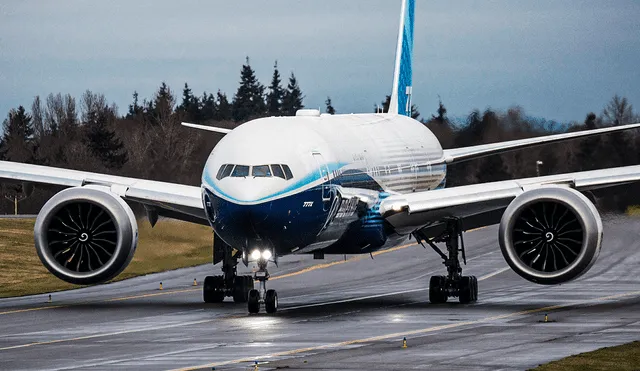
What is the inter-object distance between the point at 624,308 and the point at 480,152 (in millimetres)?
9238

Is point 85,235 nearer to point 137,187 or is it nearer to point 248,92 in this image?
point 137,187

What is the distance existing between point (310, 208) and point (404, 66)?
20.6 metres

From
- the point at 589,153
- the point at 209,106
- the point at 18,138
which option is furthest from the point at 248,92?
the point at 589,153

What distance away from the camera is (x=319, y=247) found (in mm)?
33906

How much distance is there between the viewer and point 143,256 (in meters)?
49.2

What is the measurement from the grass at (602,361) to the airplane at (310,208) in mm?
7381

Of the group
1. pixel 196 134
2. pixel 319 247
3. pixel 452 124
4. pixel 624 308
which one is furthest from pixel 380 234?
pixel 196 134

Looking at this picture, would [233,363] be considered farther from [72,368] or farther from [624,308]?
[624,308]

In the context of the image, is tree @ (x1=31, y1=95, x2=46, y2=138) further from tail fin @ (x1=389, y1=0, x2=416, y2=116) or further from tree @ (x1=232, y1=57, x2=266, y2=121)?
tail fin @ (x1=389, y1=0, x2=416, y2=116)

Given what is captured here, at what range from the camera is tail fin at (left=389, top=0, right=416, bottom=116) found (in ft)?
161

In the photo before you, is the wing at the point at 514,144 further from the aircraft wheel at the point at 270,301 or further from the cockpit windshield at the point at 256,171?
the cockpit windshield at the point at 256,171

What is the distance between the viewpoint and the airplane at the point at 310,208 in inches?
1208

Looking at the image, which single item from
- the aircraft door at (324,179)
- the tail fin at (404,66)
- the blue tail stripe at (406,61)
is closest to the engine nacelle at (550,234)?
the aircraft door at (324,179)

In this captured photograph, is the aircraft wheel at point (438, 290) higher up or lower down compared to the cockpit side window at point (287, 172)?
lower down
